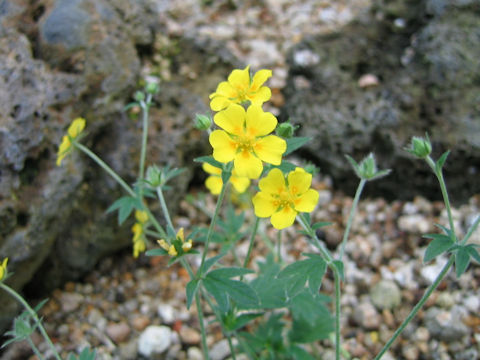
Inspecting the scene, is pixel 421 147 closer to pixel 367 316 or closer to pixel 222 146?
pixel 222 146

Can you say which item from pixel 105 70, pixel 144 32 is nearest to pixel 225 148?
pixel 105 70

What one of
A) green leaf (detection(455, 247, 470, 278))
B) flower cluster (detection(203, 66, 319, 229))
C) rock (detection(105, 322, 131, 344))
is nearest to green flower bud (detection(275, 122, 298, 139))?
flower cluster (detection(203, 66, 319, 229))

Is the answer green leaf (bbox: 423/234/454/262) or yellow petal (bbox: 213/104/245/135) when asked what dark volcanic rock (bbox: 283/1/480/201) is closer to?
green leaf (bbox: 423/234/454/262)

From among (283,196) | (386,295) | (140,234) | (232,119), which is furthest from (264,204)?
(386,295)

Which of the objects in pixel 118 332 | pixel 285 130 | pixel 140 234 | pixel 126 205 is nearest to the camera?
pixel 285 130

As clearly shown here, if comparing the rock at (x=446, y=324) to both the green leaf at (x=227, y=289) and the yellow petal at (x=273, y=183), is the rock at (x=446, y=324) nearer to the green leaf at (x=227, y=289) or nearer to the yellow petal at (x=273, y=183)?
the green leaf at (x=227, y=289)

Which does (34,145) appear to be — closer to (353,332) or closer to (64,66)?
(64,66)

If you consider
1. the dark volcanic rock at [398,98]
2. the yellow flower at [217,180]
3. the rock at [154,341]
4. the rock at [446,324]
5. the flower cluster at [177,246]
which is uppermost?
the flower cluster at [177,246]

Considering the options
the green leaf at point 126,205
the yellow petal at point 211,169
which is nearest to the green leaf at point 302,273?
the yellow petal at point 211,169
